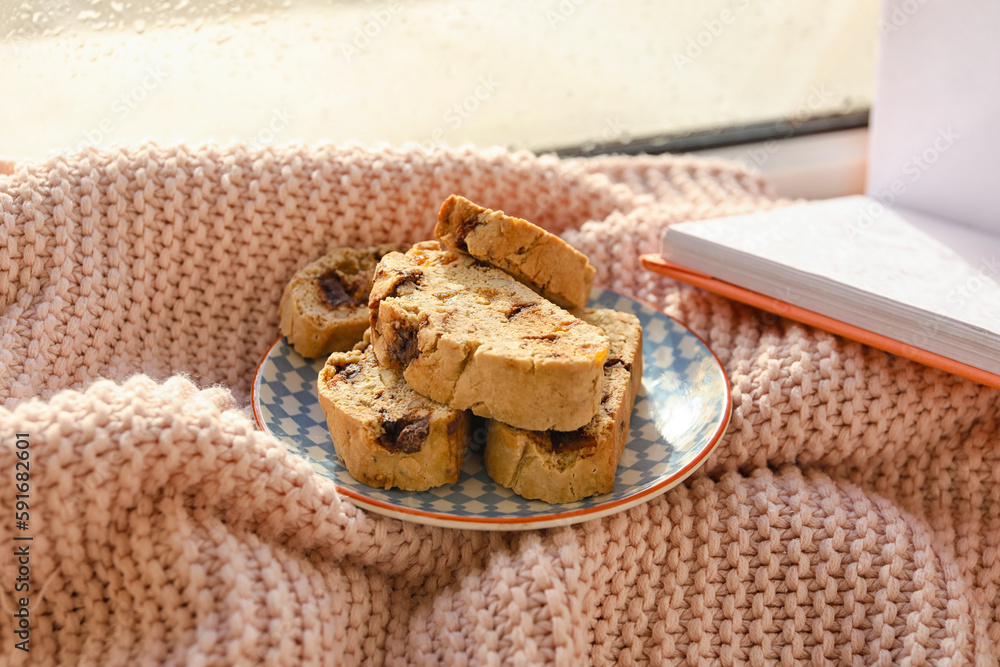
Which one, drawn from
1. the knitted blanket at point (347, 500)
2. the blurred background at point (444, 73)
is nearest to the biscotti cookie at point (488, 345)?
the knitted blanket at point (347, 500)

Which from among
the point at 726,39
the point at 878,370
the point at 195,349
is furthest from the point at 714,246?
the point at 726,39

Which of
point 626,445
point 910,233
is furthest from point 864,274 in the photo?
point 626,445

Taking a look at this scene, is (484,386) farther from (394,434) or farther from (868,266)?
(868,266)

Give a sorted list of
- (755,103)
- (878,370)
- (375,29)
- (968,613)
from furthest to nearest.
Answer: (755,103)
(375,29)
(878,370)
(968,613)

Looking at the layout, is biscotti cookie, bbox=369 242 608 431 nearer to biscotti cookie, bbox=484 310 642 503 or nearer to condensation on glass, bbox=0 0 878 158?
biscotti cookie, bbox=484 310 642 503

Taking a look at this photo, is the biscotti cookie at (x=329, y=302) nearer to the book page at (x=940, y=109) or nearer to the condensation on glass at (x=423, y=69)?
the condensation on glass at (x=423, y=69)

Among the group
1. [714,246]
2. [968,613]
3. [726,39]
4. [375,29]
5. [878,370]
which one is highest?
[375,29]

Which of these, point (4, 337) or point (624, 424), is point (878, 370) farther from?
point (4, 337)

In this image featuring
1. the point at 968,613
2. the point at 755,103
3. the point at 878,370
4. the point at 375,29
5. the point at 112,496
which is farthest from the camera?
the point at 755,103
